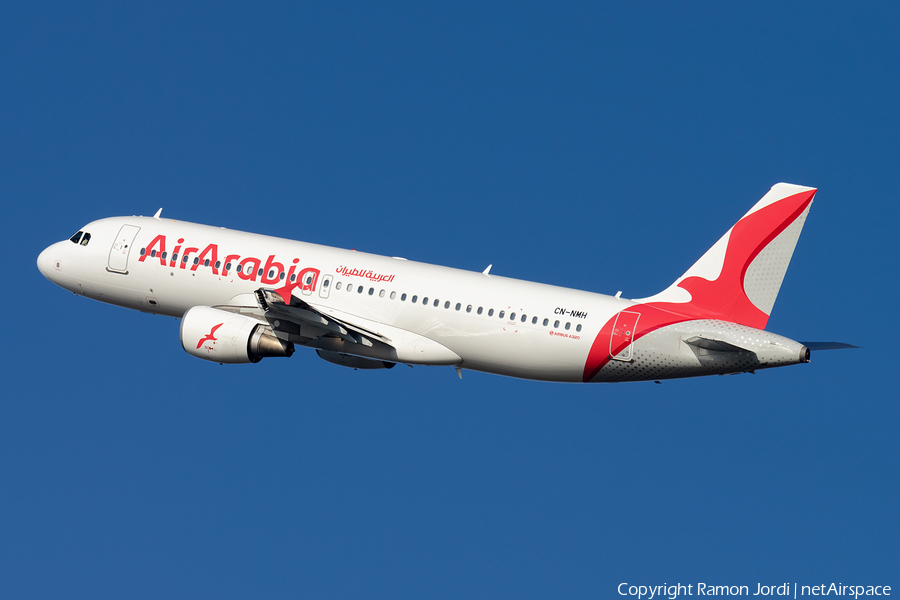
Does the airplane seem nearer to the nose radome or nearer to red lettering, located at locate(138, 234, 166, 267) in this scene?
red lettering, located at locate(138, 234, 166, 267)

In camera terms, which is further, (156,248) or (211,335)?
(156,248)

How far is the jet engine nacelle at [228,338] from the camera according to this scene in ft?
148

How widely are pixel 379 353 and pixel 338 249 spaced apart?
4.76 m

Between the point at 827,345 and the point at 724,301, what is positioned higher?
the point at 724,301

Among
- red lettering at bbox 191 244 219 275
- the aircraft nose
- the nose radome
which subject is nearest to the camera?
red lettering at bbox 191 244 219 275

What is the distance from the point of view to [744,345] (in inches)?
1635

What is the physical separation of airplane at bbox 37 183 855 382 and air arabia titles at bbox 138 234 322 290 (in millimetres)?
48

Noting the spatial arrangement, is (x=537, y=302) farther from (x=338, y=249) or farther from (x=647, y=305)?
(x=338, y=249)

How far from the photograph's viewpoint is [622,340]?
4297 cm

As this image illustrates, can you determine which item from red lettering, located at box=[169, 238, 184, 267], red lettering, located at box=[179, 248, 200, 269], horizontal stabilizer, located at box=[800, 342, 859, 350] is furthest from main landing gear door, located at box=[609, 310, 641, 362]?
red lettering, located at box=[169, 238, 184, 267]

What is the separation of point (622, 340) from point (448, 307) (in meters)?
6.38

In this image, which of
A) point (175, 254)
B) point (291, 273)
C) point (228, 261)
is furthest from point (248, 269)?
point (175, 254)

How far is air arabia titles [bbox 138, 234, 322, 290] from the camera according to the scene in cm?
4650

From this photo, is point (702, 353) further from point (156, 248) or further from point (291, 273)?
point (156, 248)
